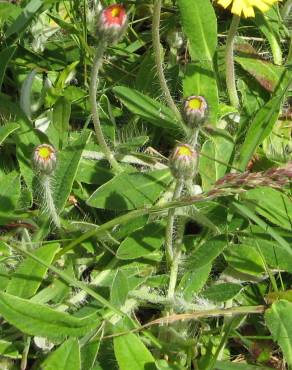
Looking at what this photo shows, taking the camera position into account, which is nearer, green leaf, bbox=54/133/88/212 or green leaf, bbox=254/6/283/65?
green leaf, bbox=54/133/88/212

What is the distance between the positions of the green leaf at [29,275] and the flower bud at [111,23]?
0.59 m

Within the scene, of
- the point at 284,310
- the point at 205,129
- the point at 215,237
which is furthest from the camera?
the point at 205,129

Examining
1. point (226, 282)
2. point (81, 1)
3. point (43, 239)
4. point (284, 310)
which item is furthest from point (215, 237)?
point (81, 1)

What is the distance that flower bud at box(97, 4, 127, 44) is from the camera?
1983mm

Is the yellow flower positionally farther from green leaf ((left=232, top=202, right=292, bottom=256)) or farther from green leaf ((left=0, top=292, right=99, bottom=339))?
green leaf ((left=0, top=292, right=99, bottom=339))

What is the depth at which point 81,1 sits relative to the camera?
2.72 meters

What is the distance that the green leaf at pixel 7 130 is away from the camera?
2.28m

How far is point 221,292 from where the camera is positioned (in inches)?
86.3

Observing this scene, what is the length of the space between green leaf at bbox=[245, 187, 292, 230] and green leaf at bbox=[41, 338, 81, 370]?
2.16 ft

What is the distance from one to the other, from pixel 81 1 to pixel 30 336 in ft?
3.93

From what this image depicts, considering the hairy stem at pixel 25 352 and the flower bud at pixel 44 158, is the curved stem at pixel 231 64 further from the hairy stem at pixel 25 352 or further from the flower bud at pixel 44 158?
the hairy stem at pixel 25 352

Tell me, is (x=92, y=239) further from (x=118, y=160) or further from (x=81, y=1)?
(x=81, y=1)

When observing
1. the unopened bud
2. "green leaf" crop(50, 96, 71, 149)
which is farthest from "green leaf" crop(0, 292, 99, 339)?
the unopened bud

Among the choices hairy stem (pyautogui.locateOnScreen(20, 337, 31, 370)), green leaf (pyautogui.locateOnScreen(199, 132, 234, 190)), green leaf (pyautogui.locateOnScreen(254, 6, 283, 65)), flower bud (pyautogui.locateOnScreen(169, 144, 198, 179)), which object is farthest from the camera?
green leaf (pyautogui.locateOnScreen(254, 6, 283, 65))
